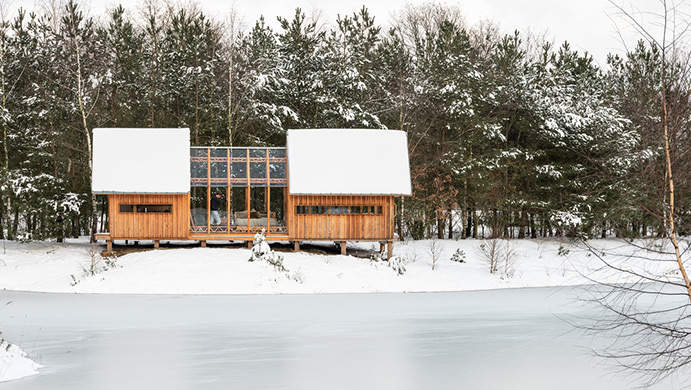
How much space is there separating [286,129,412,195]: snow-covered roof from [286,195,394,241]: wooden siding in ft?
1.67

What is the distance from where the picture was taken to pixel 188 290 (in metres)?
21.2

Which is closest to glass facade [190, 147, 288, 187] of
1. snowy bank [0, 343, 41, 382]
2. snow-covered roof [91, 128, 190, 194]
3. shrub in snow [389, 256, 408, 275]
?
snow-covered roof [91, 128, 190, 194]

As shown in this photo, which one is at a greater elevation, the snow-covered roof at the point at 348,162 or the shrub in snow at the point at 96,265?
the snow-covered roof at the point at 348,162

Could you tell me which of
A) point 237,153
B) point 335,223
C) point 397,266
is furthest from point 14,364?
point 237,153

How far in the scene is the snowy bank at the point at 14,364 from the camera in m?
10.3

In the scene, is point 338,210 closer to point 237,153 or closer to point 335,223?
point 335,223

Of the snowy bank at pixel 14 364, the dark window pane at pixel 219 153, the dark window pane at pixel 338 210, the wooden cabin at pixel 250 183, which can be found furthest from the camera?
the dark window pane at pixel 219 153

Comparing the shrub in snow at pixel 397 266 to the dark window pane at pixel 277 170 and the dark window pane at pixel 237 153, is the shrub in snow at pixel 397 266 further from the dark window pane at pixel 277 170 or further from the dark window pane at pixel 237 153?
the dark window pane at pixel 237 153

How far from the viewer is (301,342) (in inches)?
548

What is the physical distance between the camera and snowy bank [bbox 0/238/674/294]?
21.5 meters

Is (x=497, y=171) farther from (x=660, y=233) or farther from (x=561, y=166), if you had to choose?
(x=660, y=233)

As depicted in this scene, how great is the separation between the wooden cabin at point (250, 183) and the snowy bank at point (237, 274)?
3.38ft

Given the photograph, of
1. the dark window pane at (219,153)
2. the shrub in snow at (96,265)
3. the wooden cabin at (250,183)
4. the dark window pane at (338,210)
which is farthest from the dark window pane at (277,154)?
the shrub in snow at (96,265)

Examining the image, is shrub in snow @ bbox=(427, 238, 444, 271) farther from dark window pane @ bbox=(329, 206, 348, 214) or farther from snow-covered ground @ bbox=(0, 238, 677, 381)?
dark window pane @ bbox=(329, 206, 348, 214)
